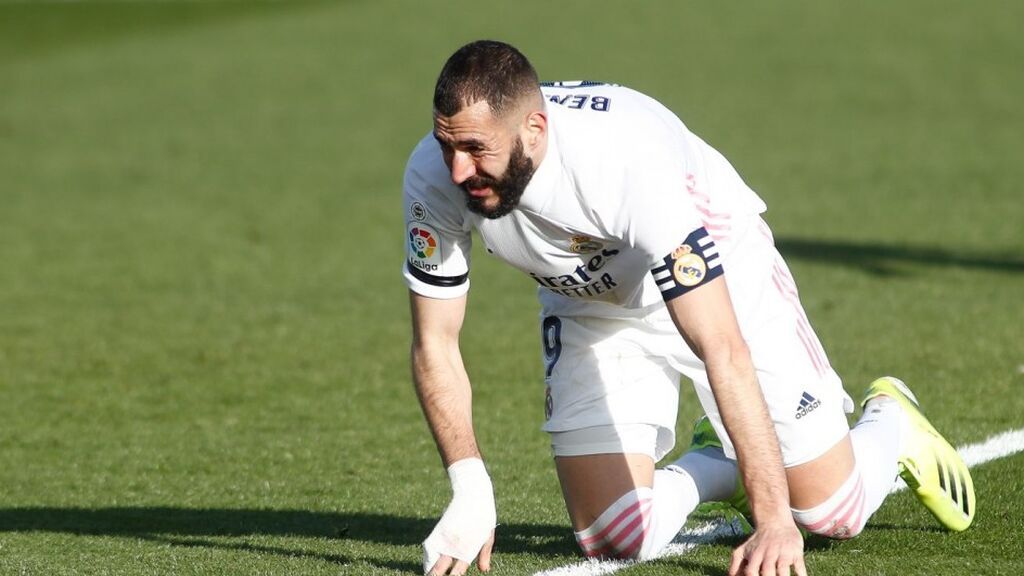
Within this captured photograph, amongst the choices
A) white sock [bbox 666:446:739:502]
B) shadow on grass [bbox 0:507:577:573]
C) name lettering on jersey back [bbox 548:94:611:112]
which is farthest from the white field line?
name lettering on jersey back [bbox 548:94:611:112]

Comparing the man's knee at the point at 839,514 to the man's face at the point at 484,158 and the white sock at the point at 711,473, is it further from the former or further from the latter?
the man's face at the point at 484,158

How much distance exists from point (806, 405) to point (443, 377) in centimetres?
132

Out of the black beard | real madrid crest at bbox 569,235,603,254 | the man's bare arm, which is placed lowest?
the man's bare arm

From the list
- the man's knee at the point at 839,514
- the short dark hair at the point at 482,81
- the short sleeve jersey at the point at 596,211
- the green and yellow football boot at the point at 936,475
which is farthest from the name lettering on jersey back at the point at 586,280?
the green and yellow football boot at the point at 936,475

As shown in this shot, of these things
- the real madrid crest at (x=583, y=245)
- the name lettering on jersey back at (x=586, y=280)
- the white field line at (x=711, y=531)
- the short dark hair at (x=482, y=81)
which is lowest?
the white field line at (x=711, y=531)

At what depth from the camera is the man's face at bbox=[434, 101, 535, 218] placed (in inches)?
187

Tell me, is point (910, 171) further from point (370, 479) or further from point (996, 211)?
point (370, 479)

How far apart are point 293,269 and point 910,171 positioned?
7.17m

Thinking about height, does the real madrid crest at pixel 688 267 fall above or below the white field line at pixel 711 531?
above

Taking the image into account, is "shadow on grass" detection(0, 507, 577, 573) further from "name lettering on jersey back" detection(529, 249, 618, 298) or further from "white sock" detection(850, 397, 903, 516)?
"white sock" detection(850, 397, 903, 516)

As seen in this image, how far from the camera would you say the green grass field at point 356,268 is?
6.31 meters

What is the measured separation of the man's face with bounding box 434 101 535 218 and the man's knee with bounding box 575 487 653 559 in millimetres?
1183

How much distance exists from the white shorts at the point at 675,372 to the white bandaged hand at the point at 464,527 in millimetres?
783

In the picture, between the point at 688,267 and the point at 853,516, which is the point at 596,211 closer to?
the point at 688,267
